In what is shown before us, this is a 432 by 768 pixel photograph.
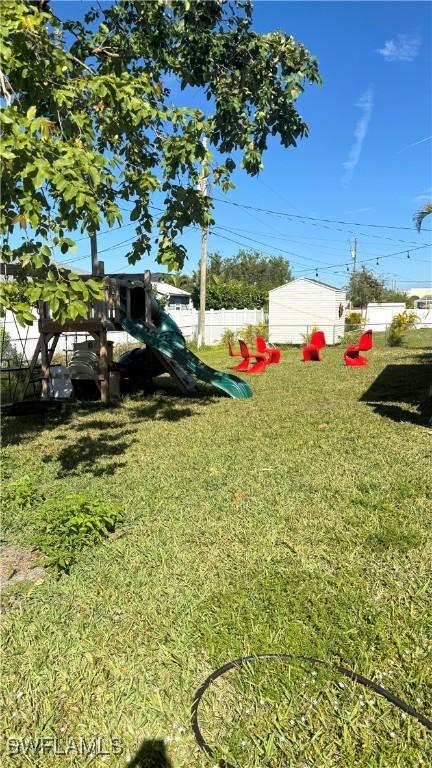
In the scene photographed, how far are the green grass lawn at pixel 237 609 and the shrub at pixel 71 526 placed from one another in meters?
0.11

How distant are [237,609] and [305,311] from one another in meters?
22.8

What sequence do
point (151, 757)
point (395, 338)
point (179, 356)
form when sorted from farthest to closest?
point (395, 338) → point (179, 356) → point (151, 757)

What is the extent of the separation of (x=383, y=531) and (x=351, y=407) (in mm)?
4987

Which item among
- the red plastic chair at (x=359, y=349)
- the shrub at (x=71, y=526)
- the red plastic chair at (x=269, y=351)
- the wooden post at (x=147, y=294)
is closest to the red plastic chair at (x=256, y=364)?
the red plastic chair at (x=269, y=351)

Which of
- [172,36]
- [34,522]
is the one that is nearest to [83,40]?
[172,36]

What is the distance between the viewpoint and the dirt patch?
3.32 meters

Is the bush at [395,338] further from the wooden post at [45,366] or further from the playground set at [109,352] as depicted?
the wooden post at [45,366]

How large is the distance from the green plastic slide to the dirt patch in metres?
6.78

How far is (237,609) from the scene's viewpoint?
9.29ft

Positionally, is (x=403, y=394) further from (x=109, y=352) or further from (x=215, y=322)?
(x=215, y=322)

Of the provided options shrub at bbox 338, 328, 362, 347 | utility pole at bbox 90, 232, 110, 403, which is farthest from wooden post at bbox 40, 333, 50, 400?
shrub at bbox 338, 328, 362, 347

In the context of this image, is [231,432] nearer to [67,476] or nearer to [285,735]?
[67,476]

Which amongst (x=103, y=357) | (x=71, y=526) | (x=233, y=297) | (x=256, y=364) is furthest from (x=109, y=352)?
(x=233, y=297)

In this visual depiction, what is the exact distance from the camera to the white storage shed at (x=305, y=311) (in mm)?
24344
